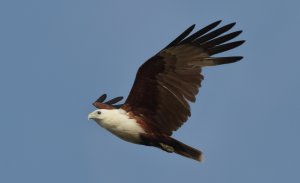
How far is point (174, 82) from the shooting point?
1631cm

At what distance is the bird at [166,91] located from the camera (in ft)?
53.0

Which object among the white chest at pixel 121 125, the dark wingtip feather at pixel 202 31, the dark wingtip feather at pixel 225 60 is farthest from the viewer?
the dark wingtip feather at pixel 225 60

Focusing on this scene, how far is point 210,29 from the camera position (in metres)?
16.1

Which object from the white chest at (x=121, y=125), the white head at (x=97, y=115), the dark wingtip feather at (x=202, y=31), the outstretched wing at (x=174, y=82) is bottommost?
the white chest at (x=121, y=125)

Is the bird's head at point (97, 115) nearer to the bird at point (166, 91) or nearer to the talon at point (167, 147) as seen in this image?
the bird at point (166, 91)

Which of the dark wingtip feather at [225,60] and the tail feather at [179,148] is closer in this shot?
the tail feather at [179,148]

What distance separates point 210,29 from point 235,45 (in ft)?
1.80

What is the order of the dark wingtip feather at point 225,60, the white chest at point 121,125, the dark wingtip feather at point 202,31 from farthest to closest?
the dark wingtip feather at point 225,60 < the white chest at point 121,125 < the dark wingtip feather at point 202,31

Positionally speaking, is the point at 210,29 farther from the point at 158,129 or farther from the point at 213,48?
the point at 158,129

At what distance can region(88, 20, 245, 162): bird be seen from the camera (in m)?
16.1

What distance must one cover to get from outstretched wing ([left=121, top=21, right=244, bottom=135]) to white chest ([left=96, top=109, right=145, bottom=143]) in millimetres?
221

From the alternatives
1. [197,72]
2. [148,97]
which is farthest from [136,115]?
[197,72]

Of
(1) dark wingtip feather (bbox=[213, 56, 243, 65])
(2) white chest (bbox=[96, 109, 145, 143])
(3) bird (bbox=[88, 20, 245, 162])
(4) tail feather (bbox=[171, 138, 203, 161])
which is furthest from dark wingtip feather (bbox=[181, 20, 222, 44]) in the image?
(4) tail feather (bbox=[171, 138, 203, 161])

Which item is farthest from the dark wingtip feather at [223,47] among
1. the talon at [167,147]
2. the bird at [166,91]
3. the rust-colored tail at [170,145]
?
the talon at [167,147]
